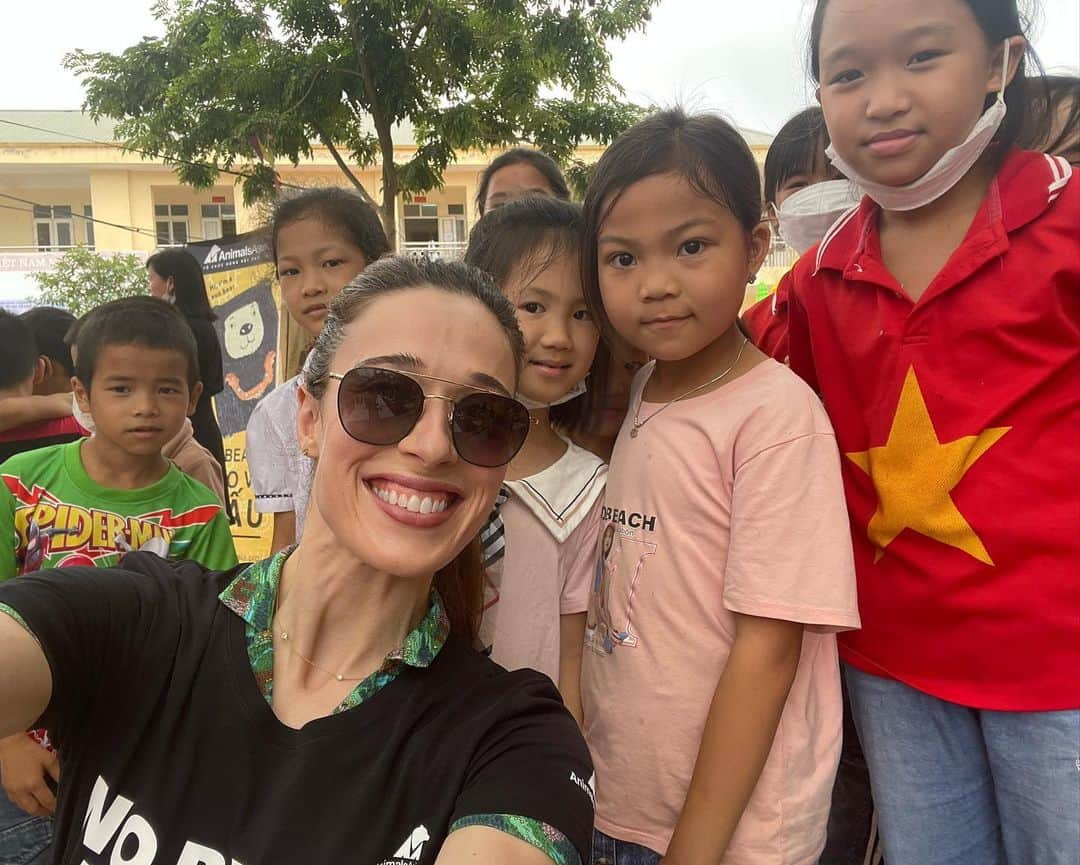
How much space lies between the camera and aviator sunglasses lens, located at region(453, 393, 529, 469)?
1.38m

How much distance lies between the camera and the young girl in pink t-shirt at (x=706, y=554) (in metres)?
1.58

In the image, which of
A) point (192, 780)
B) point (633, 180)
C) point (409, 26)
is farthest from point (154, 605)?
point (409, 26)

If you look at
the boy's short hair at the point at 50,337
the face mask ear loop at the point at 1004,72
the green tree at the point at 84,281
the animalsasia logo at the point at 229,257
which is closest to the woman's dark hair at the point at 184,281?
the animalsasia logo at the point at 229,257

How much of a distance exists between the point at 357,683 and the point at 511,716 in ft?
0.94

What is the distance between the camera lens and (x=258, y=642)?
1.34m

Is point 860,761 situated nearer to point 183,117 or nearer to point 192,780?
point 192,780

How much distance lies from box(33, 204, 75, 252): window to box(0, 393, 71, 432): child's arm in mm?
31796

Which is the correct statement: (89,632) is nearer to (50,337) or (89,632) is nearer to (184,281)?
(50,337)

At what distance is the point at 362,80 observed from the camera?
7.48 metres

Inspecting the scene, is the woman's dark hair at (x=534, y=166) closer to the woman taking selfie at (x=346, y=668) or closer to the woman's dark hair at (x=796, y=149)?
the woman's dark hair at (x=796, y=149)

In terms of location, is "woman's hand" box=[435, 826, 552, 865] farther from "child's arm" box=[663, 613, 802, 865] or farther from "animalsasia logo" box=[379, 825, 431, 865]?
"child's arm" box=[663, 613, 802, 865]

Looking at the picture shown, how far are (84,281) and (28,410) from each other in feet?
71.9

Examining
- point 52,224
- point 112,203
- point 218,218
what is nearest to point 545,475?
point 218,218

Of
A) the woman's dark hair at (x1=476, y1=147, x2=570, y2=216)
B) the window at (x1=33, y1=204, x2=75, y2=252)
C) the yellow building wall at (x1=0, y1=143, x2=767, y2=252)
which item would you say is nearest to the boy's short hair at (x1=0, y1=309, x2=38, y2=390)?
the woman's dark hair at (x1=476, y1=147, x2=570, y2=216)
